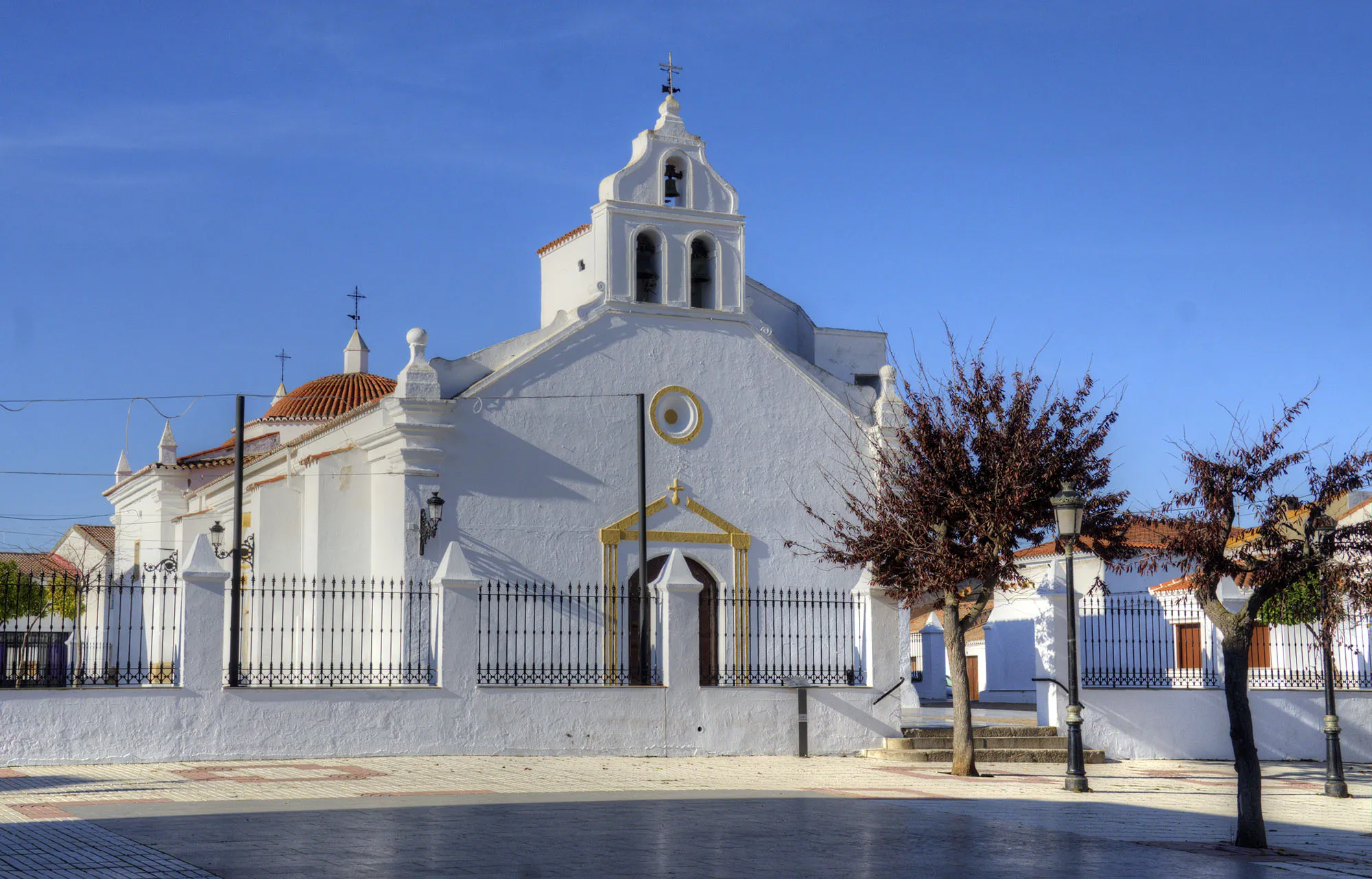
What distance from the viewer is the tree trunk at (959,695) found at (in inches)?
685

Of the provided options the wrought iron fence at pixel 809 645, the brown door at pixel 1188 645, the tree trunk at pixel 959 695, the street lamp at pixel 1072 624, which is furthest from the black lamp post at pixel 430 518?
the brown door at pixel 1188 645

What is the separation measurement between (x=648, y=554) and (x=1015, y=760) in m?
7.75

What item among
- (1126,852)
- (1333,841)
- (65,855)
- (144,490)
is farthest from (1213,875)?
(144,490)

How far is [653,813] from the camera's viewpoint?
39.4ft

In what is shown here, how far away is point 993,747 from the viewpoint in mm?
19469

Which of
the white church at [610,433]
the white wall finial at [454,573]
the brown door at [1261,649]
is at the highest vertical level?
the white church at [610,433]

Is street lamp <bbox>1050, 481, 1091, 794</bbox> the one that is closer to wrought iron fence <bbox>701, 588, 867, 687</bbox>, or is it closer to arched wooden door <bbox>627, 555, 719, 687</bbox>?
wrought iron fence <bbox>701, 588, 867, 687</bbox>

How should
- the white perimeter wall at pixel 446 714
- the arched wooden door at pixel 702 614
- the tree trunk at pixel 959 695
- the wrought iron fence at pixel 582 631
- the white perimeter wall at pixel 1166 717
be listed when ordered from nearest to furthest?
the white perimeter wall at pixel 446 714 < the tree trunk at pixel 959 695 < the white perimeter wall at pixel 1166 717 < the wrought iron fence at pixel 582 631 < the arched wooden door at pixel 702 614

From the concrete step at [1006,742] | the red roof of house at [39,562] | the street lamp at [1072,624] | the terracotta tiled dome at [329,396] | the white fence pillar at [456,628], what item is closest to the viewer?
the street lamp at [1072,624]

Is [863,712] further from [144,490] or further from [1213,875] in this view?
[144,490]

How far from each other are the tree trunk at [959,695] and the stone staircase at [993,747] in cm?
138

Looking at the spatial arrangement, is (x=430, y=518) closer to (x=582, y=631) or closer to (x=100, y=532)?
(x=582, y=631)

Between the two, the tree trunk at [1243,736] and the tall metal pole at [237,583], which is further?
the tall metal pole at [237,583]

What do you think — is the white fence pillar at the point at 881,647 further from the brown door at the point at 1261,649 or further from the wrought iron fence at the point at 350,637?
the brown door at the point at 1261,649
